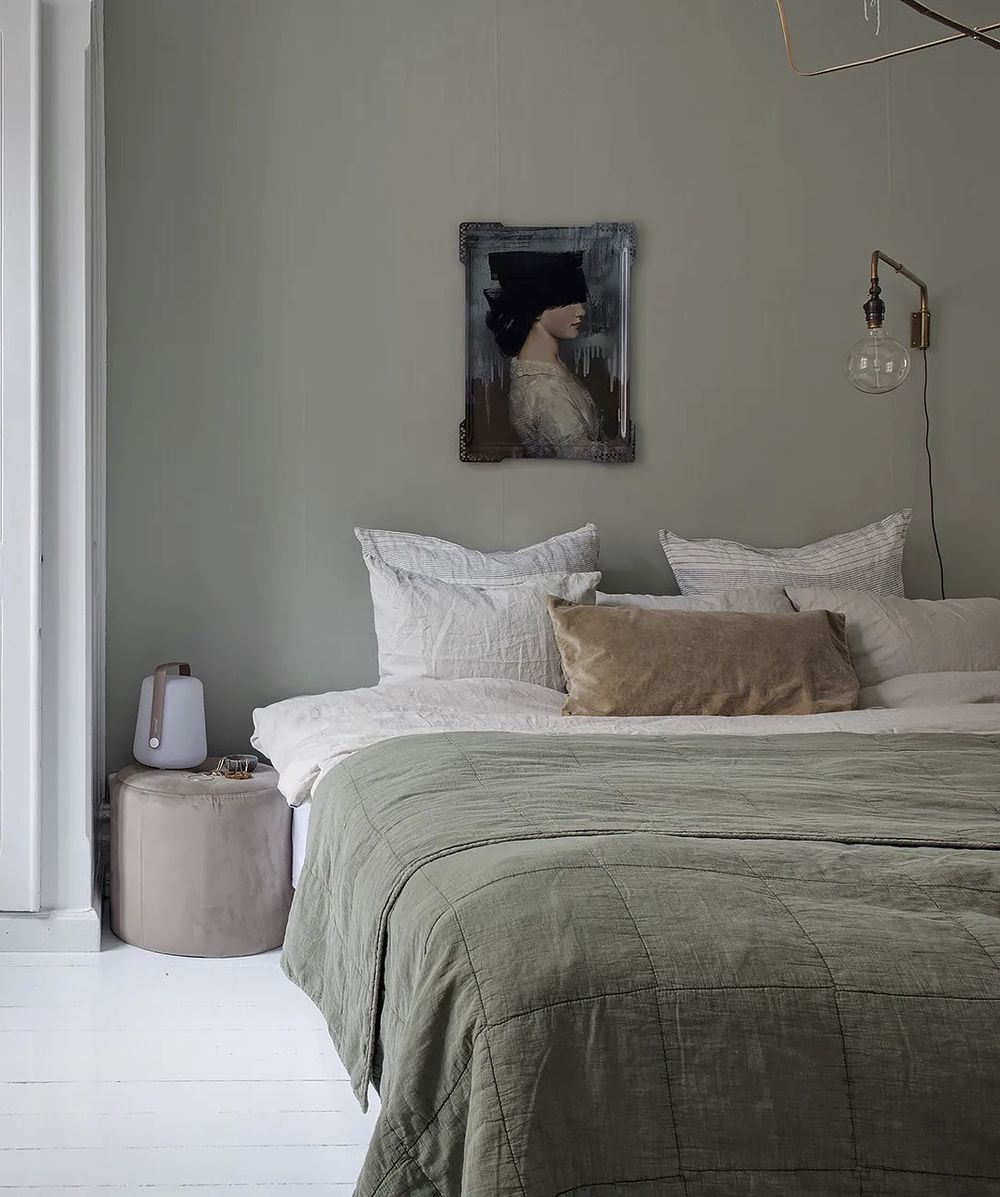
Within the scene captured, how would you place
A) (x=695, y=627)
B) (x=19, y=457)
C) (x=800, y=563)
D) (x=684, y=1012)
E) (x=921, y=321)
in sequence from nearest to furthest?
(x=684, y=1012) → (x=19, y=457) → (x=695, y=627) → (x=800, y=563) → (x=921, y=321)

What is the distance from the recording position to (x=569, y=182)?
134 inches

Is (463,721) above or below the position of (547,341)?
below

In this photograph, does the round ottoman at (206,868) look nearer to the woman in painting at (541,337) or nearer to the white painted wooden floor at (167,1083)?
the white painted wooden floor at (167,1083)

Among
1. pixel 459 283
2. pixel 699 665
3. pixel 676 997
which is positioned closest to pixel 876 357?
pixel 699 665

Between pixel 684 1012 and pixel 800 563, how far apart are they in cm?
232

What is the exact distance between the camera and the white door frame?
2.70 metres

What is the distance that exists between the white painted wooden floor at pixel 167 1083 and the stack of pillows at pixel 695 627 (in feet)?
3.05

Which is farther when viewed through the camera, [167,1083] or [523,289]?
[523,289]

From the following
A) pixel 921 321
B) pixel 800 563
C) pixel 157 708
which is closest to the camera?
pixel 157 708

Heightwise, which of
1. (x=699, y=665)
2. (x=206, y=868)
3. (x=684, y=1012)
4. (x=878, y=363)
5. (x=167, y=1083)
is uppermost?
(x=878, y=363)

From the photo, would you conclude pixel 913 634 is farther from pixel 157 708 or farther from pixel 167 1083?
pixel 167 1083

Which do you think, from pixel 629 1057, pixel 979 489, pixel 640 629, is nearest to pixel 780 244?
pixel 979 489

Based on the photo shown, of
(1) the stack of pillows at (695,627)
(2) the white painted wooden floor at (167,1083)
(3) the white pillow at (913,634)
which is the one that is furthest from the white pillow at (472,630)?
(2) the white painted wooden floor at (167,1083)

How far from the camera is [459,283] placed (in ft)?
11.1
